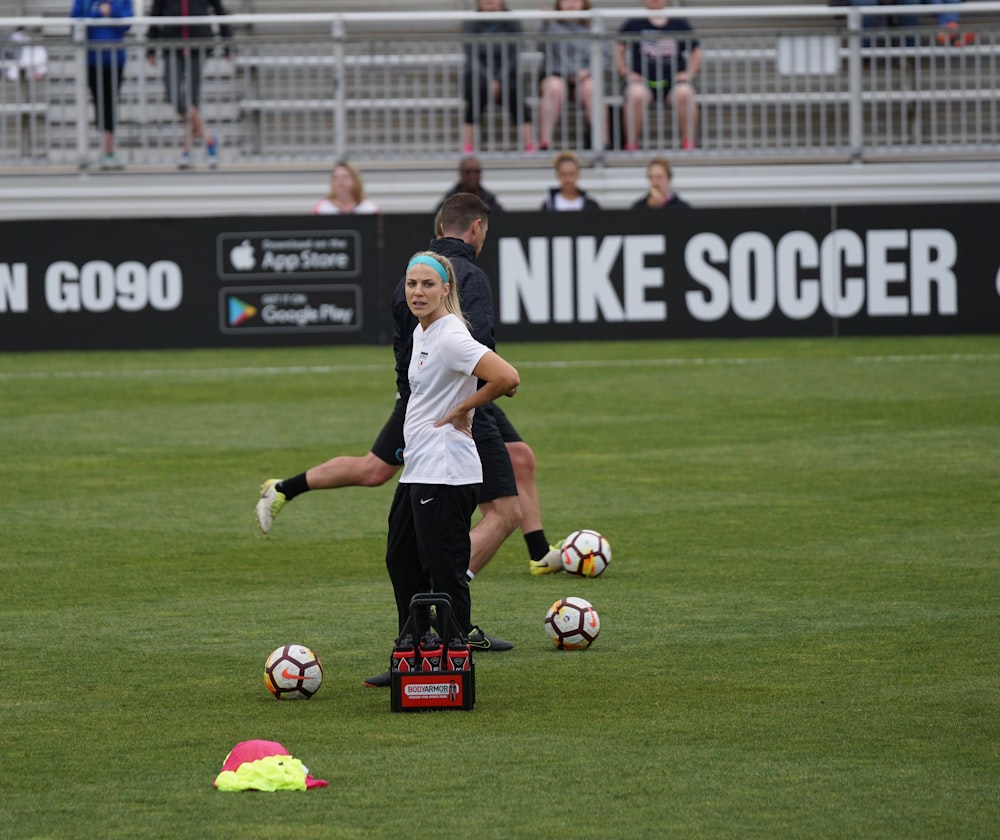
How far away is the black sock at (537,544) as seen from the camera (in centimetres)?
1010

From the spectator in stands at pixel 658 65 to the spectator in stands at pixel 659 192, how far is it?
6.64ft

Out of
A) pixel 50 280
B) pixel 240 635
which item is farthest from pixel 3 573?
pixel 50 280

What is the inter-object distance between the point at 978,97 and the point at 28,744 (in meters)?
19.3

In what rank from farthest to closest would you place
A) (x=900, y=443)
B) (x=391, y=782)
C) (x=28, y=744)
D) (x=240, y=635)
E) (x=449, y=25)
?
1. (x=449, y=25)
2. (x=900, y=443)
3. (x=240, y=635)
4. (x=28, y=744)
5. (x=391, y=782)

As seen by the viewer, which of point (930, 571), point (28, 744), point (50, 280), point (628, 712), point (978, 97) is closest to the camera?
point (28, 744)

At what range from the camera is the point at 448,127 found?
78.2 ft

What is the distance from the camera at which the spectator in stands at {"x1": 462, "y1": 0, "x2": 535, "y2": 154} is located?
76.3 feet

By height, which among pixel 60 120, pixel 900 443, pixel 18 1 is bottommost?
pixel 900 443

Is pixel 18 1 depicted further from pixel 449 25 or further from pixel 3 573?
pixel 3 573

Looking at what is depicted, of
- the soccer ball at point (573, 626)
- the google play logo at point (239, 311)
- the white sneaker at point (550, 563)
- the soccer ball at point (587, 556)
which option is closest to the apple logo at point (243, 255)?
the google play logo at point (239, 311)

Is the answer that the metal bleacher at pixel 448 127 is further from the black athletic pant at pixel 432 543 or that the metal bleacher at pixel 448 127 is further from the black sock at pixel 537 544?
the black athletic pant at pixel 432 543

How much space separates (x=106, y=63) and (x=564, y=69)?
19.0 feet

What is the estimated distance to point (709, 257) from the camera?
21547 millimetres

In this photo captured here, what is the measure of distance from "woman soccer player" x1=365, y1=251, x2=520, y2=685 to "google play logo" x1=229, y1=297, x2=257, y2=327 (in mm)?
14291
